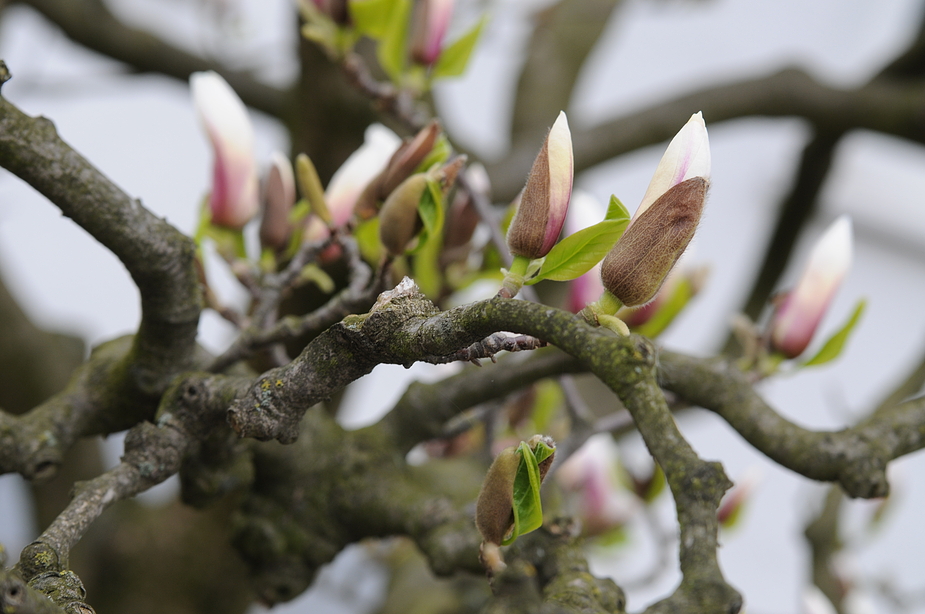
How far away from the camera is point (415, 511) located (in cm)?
A: 41

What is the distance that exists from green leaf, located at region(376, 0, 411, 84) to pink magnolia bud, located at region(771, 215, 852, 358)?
290 millimetres

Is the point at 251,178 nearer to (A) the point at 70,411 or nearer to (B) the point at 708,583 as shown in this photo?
(A) the point at 70,411

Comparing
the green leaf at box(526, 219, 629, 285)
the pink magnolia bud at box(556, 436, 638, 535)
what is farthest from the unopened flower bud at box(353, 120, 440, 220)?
the pink magnolia bud at box(556, 436, 638, 535)

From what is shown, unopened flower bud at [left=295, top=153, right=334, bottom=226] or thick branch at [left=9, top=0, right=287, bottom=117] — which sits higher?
thick branch at [left=9, top=0, right=287, bottom=117]

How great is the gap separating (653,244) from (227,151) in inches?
10.0

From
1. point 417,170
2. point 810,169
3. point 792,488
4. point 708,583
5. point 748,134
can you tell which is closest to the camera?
point 708,583

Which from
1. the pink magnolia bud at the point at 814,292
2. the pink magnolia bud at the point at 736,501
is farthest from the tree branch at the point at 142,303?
the pink magnolia bud at the point at 736,501

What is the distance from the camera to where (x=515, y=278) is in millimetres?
266

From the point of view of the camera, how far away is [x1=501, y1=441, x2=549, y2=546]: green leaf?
238 millimetres

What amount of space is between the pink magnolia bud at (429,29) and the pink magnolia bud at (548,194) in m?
0.25

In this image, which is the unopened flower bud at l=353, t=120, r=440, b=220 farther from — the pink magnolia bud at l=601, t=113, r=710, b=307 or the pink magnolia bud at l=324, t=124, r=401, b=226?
the pink magnolia bud at l=601, t=113, r=710, b=307

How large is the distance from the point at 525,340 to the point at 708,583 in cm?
10

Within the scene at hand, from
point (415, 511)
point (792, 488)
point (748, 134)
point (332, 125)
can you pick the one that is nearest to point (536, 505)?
point (415, 511)

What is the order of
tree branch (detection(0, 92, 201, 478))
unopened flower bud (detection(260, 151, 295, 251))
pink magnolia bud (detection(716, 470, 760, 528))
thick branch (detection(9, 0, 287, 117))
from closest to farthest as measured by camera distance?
tree branch (detection(0, 92, 201, 478))
unopened flower bud (detection(260, 151, 295, 251))
pink magnolia bud (detection(716, 470, 760, 528))
thick branch (detection(9, 0, 287, 117))
